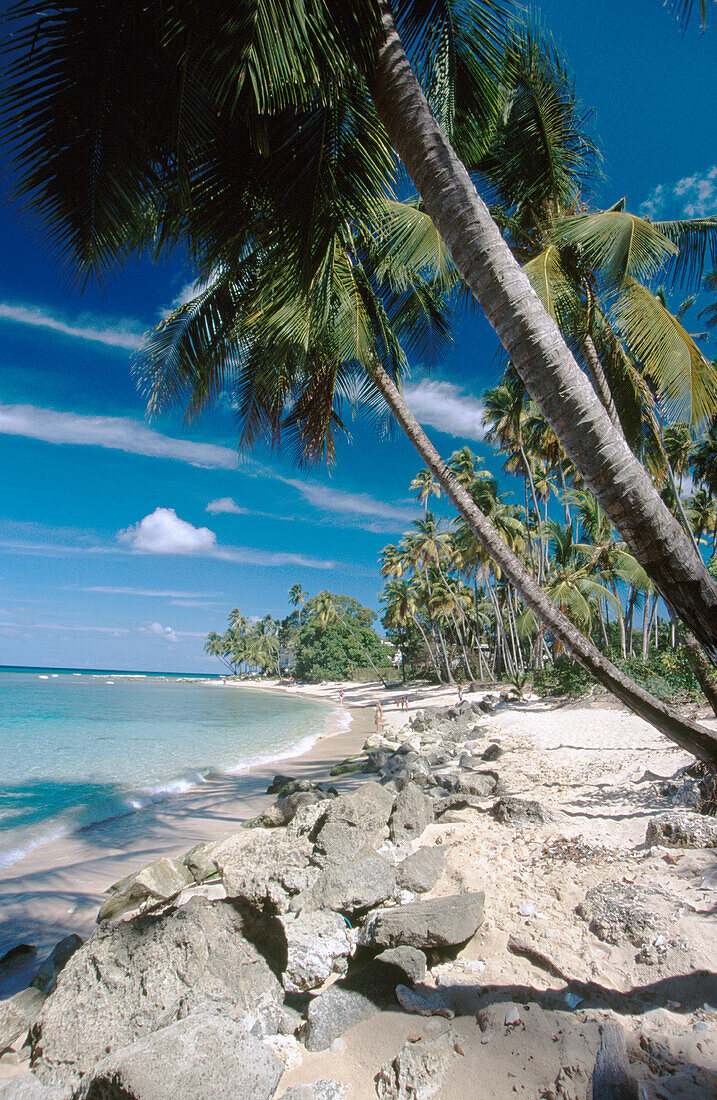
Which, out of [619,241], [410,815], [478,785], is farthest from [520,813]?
[619,241]

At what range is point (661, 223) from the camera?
284 inches

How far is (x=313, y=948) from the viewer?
3.14 meters

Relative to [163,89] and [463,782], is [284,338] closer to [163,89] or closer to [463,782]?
[163,89]

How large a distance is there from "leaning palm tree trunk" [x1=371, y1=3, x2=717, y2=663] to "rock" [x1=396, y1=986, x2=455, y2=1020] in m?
2.31

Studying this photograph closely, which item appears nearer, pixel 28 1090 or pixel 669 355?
pixel 28 1090

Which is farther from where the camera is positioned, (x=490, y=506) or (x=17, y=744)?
(x=490, y=506)

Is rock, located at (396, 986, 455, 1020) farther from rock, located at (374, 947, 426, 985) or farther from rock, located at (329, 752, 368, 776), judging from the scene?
rock, located at (329, 752, 368, 776)

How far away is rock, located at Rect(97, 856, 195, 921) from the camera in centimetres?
456

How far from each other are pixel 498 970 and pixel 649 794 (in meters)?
3.87

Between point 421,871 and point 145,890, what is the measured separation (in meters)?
2.52

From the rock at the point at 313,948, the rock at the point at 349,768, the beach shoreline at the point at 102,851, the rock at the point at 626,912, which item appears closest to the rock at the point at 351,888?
the rock at the point at 313,948

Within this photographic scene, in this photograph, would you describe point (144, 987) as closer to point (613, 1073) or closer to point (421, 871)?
point (421, 871)

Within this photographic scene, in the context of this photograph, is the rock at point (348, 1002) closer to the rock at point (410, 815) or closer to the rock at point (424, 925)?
the rock at point (424, 925)

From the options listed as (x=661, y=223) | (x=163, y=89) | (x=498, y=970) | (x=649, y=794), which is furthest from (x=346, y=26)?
(x=649, y=794)
